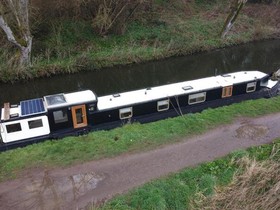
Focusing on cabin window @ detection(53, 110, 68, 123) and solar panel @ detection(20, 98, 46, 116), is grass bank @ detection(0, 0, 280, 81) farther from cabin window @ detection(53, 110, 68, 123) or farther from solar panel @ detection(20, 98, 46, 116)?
cabin window @ detection(53, 110, 68, 123)

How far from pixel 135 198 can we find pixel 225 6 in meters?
31.7

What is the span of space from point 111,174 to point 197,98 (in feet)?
23.9

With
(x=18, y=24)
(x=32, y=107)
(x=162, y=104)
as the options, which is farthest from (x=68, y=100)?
A: (x=18, y=24)

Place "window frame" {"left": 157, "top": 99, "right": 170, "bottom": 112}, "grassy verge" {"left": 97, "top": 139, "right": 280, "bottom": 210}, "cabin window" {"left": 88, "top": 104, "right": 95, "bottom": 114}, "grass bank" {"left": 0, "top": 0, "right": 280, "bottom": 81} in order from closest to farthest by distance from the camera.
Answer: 1. "grassy verge" {"left": 97, "top": 139, "right": 280, "bottom": 210}
2. "cabin window" {"left": 88, "top": 104, "right": 95, "bottom": 114}
3. "window frame" {"left": 157, "top": 99, "right": 170, "bottom": 112}
4. "grass bank" {"left": 0, "top": 0, "right": 280, "bottom": 81}

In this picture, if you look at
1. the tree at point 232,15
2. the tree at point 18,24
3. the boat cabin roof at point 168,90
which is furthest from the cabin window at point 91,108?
the tree at point 232,15

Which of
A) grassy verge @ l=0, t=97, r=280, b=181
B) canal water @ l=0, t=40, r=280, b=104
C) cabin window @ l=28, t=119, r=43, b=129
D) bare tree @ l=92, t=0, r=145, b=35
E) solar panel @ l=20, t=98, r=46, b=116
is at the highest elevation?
bare tree @ l=92, t=0, r=145, b=35

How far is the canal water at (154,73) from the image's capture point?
2306 centimetres

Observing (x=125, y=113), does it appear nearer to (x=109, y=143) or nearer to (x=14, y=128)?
(x=109, y=143)

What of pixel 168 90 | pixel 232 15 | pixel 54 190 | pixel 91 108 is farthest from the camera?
pixel 232 15

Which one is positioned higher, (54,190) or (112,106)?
(112,106)

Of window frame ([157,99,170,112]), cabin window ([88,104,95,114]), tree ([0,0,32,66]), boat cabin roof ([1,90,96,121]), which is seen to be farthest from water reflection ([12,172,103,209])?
tree ([0,0,32,66])

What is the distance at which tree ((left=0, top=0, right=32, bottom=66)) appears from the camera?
72.3 feet

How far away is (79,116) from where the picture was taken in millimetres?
15273

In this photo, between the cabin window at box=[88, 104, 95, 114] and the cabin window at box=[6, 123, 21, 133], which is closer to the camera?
the cabin window at box=[6, 123, 21, 133]
